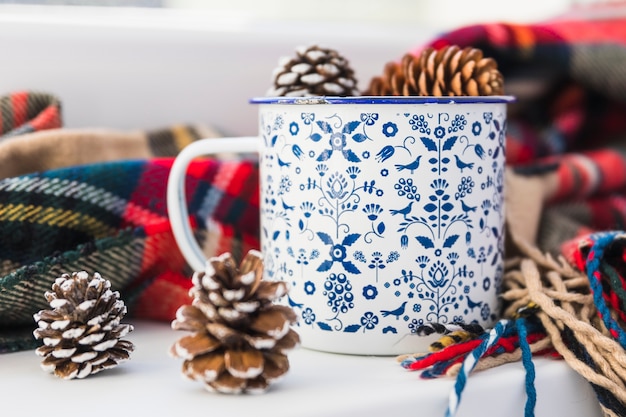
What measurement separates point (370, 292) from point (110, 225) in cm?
22

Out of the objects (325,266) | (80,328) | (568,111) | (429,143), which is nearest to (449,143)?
(429,143)

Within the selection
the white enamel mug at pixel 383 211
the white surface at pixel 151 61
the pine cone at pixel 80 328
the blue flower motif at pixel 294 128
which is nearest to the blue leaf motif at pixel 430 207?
the white enamel mug at pixel 383 211

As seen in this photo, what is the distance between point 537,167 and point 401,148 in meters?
0.29

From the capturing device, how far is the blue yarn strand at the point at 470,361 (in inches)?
16.2

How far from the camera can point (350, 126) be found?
1.52 ft

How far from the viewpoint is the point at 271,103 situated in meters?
0.50

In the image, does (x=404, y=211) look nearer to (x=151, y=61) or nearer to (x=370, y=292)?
(x=370, y=292)

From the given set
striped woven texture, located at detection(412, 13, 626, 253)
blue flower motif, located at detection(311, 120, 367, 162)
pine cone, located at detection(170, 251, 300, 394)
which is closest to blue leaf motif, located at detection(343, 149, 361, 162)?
blue flower motif, located at detection(311, 120, 367, 162)

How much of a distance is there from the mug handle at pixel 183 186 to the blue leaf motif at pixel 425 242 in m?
0.14

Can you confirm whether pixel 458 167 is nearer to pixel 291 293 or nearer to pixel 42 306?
pixel 291 293

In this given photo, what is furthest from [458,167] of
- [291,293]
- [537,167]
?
[537,167]

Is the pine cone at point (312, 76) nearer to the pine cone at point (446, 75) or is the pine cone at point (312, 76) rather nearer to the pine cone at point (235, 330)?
the pine cone at point (446, 75)

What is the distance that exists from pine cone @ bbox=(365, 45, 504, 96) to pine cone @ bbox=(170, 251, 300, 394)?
0.20m

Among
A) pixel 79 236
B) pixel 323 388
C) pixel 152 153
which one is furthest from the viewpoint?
pixel 152 153
